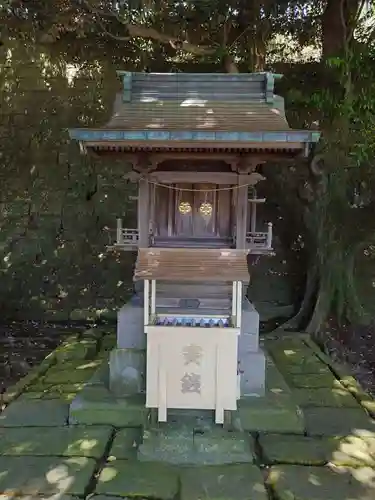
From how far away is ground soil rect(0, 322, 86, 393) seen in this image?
7418mm

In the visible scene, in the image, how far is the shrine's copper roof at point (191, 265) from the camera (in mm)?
4336

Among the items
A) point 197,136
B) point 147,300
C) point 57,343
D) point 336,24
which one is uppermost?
point 336,24

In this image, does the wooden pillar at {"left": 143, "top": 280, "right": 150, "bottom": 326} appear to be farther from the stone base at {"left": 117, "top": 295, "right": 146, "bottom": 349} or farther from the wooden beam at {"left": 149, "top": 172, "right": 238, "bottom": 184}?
the wooden beam at {"left": 149, "top": 172, "right": 238, "bottom": 184}

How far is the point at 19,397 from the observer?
5.43 metres

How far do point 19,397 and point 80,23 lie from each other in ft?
17.4

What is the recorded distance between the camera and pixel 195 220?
5.15 meters

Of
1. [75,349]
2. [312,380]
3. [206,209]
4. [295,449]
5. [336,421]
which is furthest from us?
[75,349]

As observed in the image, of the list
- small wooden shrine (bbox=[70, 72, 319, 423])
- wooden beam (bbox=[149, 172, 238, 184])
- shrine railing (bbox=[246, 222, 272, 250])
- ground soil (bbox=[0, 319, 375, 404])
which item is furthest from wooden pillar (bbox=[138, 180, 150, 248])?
ground soil (bbox=[0, 319, 375, 404])

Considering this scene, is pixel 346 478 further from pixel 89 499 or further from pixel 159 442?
pixel 89 499

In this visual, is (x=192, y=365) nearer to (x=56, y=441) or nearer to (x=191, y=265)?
(x=191, y=265)

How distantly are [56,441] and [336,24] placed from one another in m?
6.74

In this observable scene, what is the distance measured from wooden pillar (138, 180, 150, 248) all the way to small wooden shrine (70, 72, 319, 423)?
10 millimetres

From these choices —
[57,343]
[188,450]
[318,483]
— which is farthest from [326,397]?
[57,343]

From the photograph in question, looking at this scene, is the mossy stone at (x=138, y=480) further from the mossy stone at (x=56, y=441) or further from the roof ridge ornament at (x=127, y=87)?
the roof ridge ornament at (x=127, y=87)
